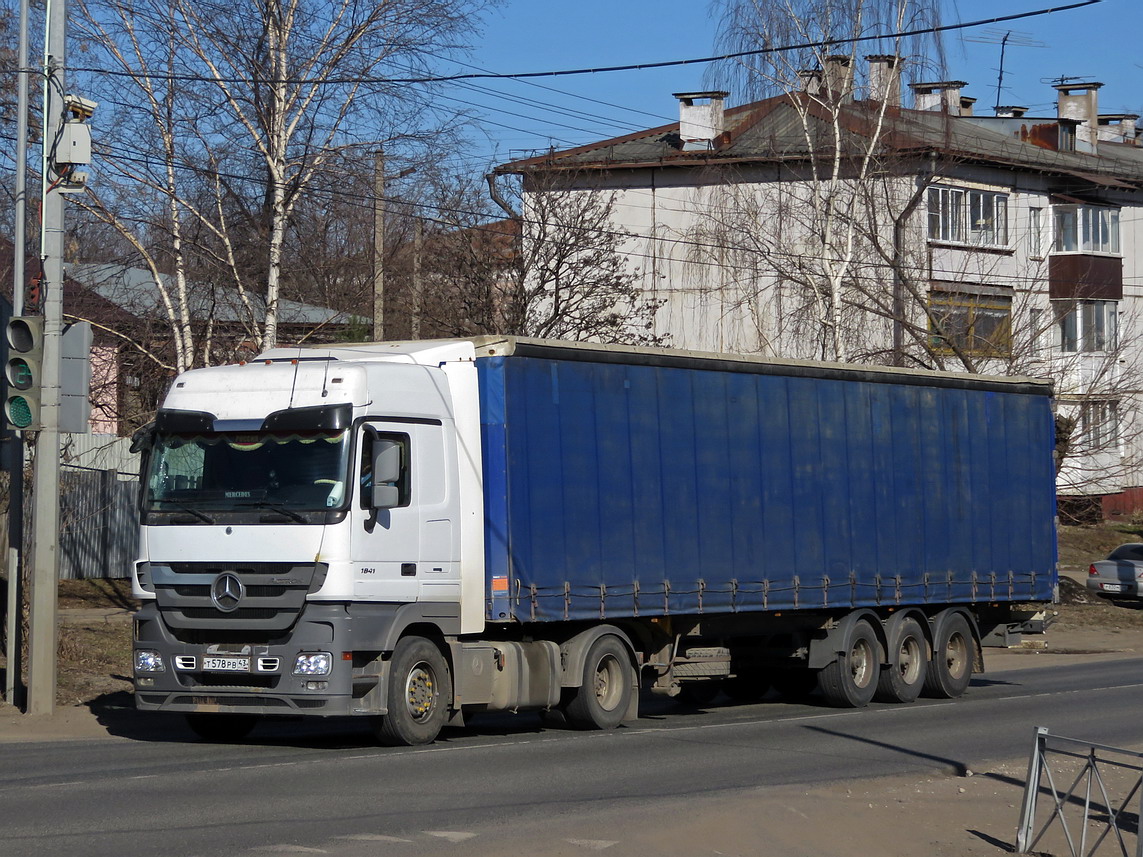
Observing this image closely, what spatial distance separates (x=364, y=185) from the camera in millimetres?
22656

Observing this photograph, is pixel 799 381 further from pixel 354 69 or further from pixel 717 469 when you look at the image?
pixel 354 69

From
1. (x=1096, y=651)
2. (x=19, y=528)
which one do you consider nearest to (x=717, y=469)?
(x=19, y=528)

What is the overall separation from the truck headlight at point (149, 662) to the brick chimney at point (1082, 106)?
56307 millimetres

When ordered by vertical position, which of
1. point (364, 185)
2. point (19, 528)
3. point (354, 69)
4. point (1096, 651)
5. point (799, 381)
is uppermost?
point (354, 69)

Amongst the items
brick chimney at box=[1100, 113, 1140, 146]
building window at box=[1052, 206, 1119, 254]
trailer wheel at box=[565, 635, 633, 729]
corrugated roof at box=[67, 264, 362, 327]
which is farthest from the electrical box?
brick chimney at box=[1100, 113, 1140, 146]

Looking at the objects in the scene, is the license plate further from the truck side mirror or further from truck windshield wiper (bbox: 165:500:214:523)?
the truck side mirror

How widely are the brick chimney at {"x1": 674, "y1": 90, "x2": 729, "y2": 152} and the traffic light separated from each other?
120 ft

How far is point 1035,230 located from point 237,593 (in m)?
41.1

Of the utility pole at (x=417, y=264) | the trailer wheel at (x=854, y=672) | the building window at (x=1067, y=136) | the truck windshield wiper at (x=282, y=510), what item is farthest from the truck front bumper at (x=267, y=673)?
the building window at (x=1067, y=136)

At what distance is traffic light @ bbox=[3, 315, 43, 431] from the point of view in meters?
14.9

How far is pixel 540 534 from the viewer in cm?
1391

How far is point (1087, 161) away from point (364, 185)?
39123 millimetres

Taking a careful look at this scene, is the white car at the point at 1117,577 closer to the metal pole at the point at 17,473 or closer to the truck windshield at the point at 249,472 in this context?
the metal pole at the point at 17,473

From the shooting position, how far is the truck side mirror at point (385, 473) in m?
12.6
